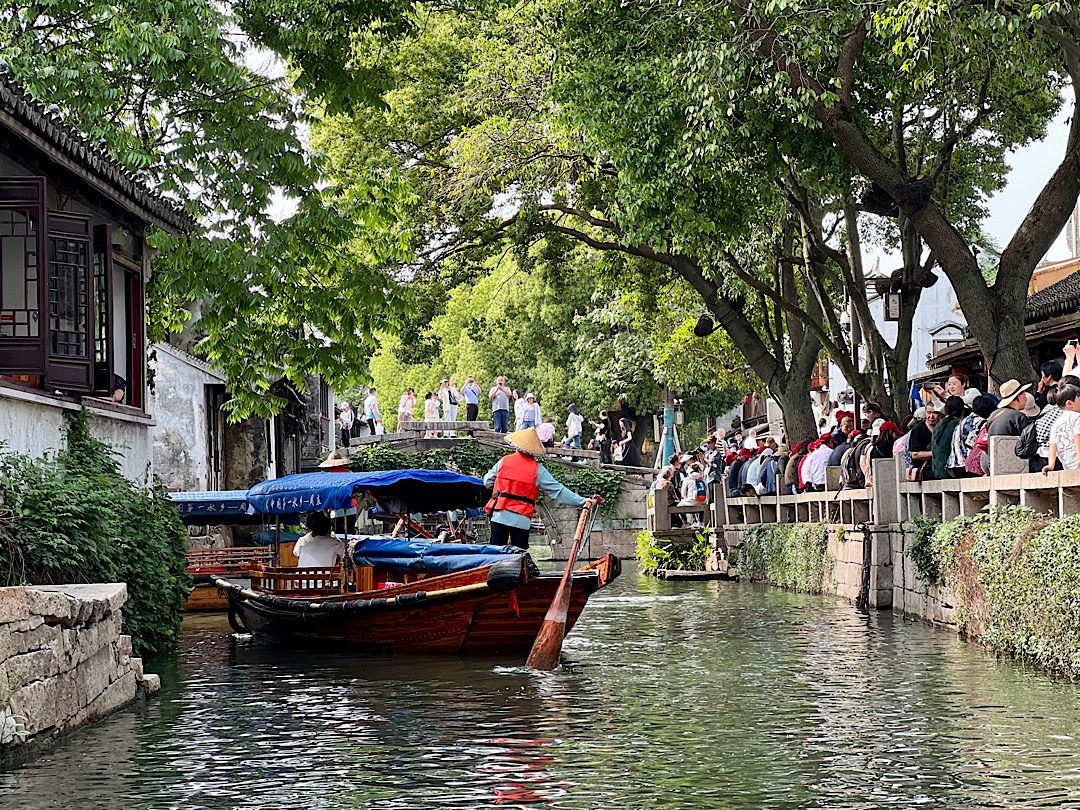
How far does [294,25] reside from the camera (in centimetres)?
1980

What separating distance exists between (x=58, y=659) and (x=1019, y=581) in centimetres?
825

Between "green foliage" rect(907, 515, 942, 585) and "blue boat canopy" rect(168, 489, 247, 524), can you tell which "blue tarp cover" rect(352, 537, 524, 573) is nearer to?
"green foliage" rect(907, 515, 942, 585)

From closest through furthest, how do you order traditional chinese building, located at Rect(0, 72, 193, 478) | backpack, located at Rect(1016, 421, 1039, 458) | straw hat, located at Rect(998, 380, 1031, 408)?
1. traditional chinese building, located at Rect(0, 72, 193, 478)
2. backpack, located at Rect(1016, 421, 1039, 458)
3. straw hat, located at Rect(998, 380, 1031, 408)

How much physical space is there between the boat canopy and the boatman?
8.94 feet

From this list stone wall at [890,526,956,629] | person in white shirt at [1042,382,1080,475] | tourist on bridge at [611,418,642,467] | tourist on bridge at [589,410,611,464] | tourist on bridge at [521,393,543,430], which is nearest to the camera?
person in white shirt at [1042,382,1080,475]

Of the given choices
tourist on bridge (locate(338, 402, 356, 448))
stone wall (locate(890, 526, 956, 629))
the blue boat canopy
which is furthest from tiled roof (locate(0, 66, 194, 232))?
tourist on bridge (locate(338, 402, 356, 448))

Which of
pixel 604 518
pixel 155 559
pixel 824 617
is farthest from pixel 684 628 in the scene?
pixel 604 518

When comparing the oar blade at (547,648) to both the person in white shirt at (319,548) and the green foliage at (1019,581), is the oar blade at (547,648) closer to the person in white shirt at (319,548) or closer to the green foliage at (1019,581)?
the green foliage at (1019,581)

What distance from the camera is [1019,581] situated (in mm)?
14094

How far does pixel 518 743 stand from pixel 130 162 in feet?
29.5

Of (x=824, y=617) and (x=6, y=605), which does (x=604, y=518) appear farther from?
(x=6, y=605)

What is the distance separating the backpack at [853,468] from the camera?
2255cm

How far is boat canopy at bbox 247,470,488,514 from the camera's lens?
777 inches

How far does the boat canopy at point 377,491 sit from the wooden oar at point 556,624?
4.55m
